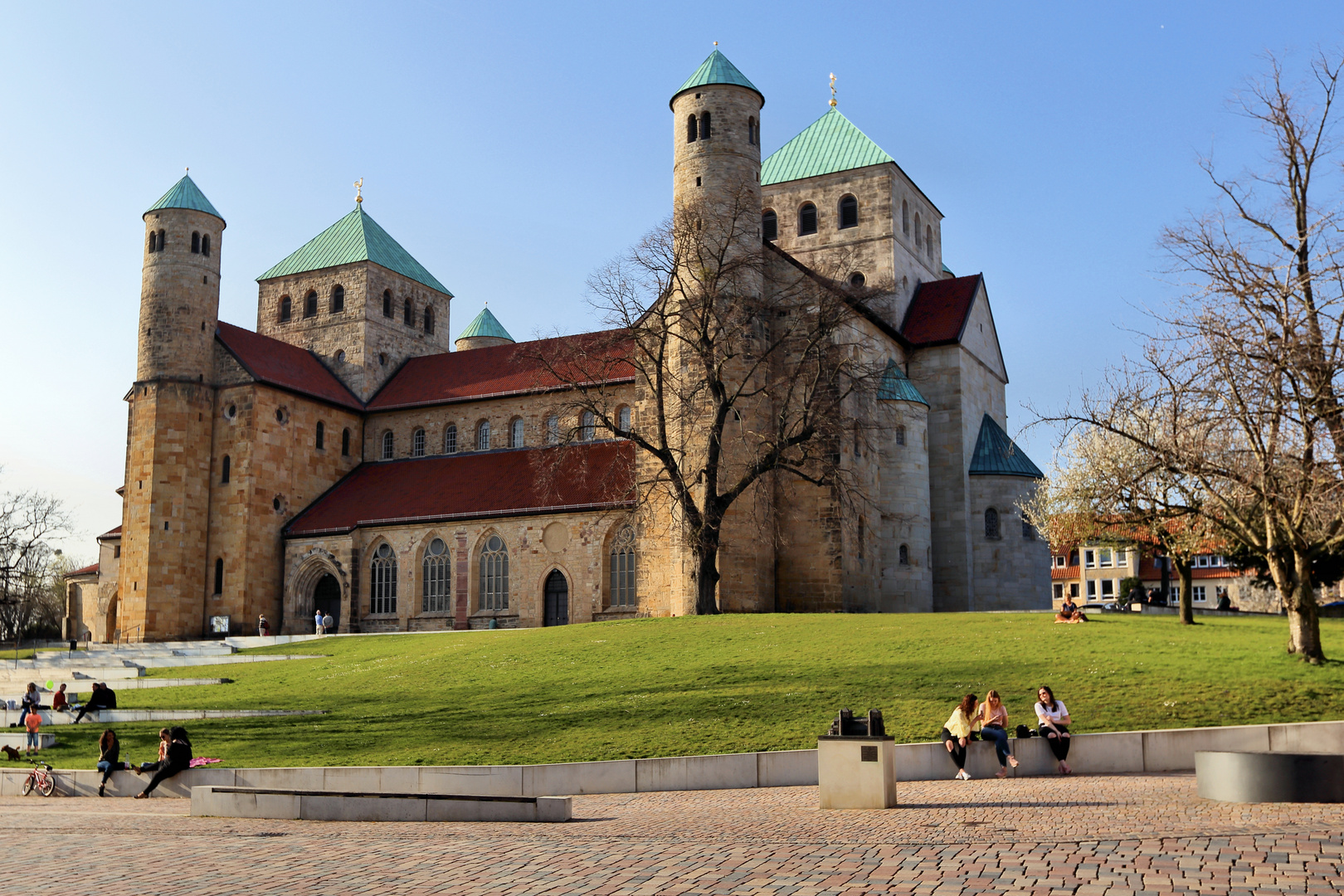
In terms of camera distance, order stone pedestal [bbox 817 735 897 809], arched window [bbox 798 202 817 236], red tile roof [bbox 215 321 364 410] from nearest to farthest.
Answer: stone pedestal [bbox 817 735 897 809], red tile roof [bbox 215 321 364 410], arched window [bbox 798 202 817 236]

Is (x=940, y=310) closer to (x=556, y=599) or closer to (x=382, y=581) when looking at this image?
(x=556, y=599)

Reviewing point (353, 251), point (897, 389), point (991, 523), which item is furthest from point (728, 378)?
point (353, 251)

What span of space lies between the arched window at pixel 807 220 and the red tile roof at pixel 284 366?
24.3m

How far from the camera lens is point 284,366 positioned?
5769cm

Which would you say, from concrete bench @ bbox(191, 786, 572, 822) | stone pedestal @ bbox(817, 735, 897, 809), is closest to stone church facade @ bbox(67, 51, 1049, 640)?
concrete bench @ bbox(191, 786, 572, 822)

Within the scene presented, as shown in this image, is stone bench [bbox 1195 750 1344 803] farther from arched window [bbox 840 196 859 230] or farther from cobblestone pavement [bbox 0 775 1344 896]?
arched window [bbox 840 196 859 230]

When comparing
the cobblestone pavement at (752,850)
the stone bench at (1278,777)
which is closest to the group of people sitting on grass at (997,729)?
Result: the cobblestone pavement at (752,850)

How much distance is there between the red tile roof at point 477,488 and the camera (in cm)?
4778

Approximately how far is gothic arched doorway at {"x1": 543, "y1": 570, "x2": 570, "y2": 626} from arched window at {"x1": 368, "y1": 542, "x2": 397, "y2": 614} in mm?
7734

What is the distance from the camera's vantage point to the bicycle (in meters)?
20.2

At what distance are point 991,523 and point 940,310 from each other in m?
10.3

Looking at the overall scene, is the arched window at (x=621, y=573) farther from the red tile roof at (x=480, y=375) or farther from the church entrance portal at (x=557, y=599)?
the red tile roof at (x=480, y=375)

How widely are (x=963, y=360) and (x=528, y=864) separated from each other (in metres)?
44.3

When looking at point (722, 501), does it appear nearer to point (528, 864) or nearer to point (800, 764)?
point (800, 764)
